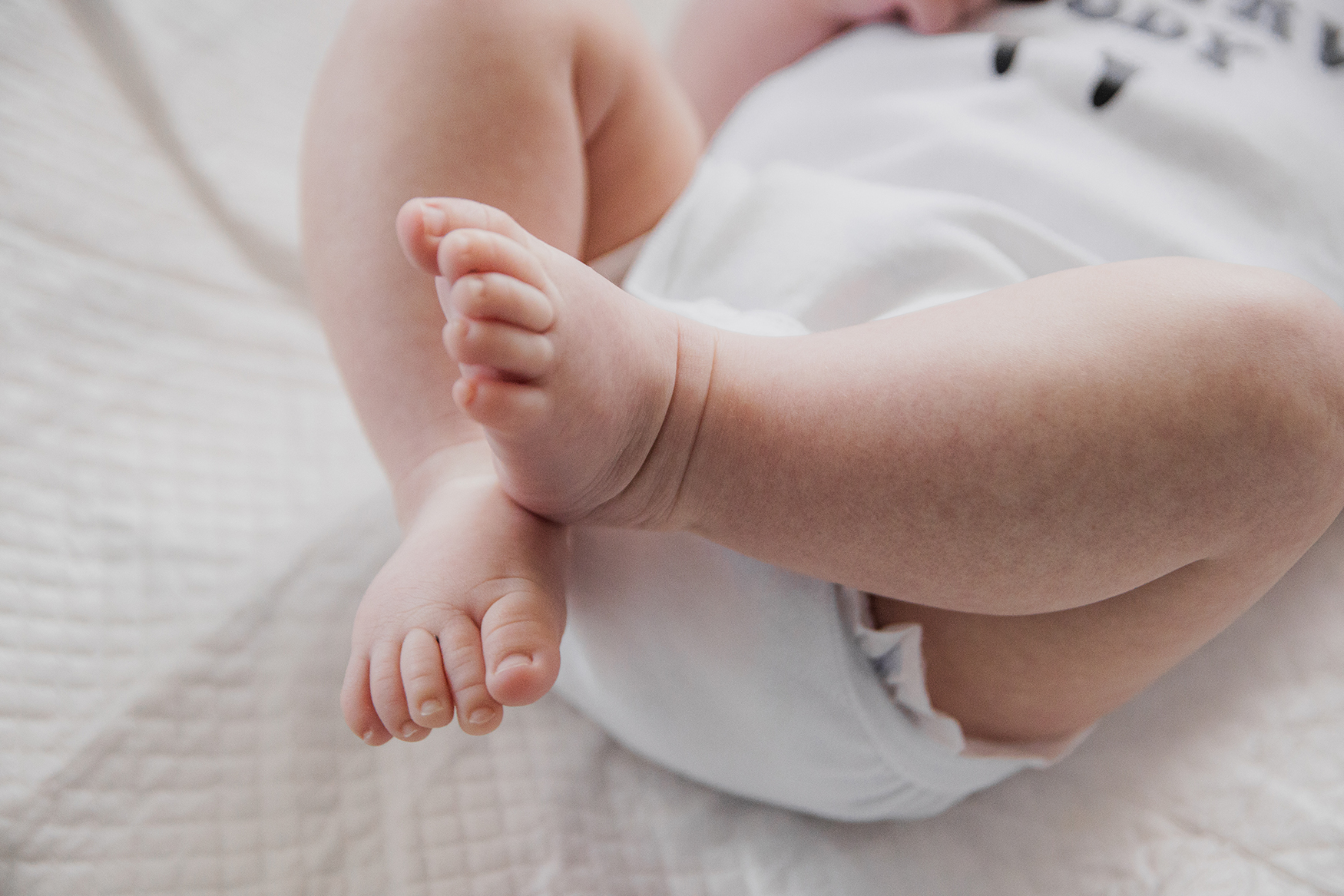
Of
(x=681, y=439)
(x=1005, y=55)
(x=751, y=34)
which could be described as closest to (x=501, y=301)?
(x=681, y=439)

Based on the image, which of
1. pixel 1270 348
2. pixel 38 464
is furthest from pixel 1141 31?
pixel 38 464

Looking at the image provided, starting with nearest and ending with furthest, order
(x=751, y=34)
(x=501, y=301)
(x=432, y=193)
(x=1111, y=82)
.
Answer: (x=501, y=301), (x=432, y=193), (x=1111, y=82), (x=751, y=34)

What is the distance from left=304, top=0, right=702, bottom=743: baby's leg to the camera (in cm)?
38

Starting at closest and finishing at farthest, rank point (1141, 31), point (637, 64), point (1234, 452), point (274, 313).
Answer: point (1234, 452), point (637, 64), point (1141, 31), point (274, 313)

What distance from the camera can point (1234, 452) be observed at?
14.6 inches

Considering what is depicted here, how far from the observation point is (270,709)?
53cm

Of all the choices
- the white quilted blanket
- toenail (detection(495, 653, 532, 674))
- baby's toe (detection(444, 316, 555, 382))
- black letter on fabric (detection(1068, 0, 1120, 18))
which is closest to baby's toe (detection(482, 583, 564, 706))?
toenail (detection(495, 653, 532, 674))

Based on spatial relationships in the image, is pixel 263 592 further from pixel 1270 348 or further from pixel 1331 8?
pixel 1331 8

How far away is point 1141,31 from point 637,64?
0.39 metres

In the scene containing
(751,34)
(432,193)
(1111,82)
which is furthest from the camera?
(751,34)

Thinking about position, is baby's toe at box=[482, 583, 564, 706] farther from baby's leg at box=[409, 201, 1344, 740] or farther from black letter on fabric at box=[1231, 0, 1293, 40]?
black letter on fabric at box=[1231, 0, 1293, 40]

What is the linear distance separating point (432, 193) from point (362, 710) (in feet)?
Result: 0.83

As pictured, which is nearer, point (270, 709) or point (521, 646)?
point (521, 646)

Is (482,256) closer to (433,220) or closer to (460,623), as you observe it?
(433,220)
